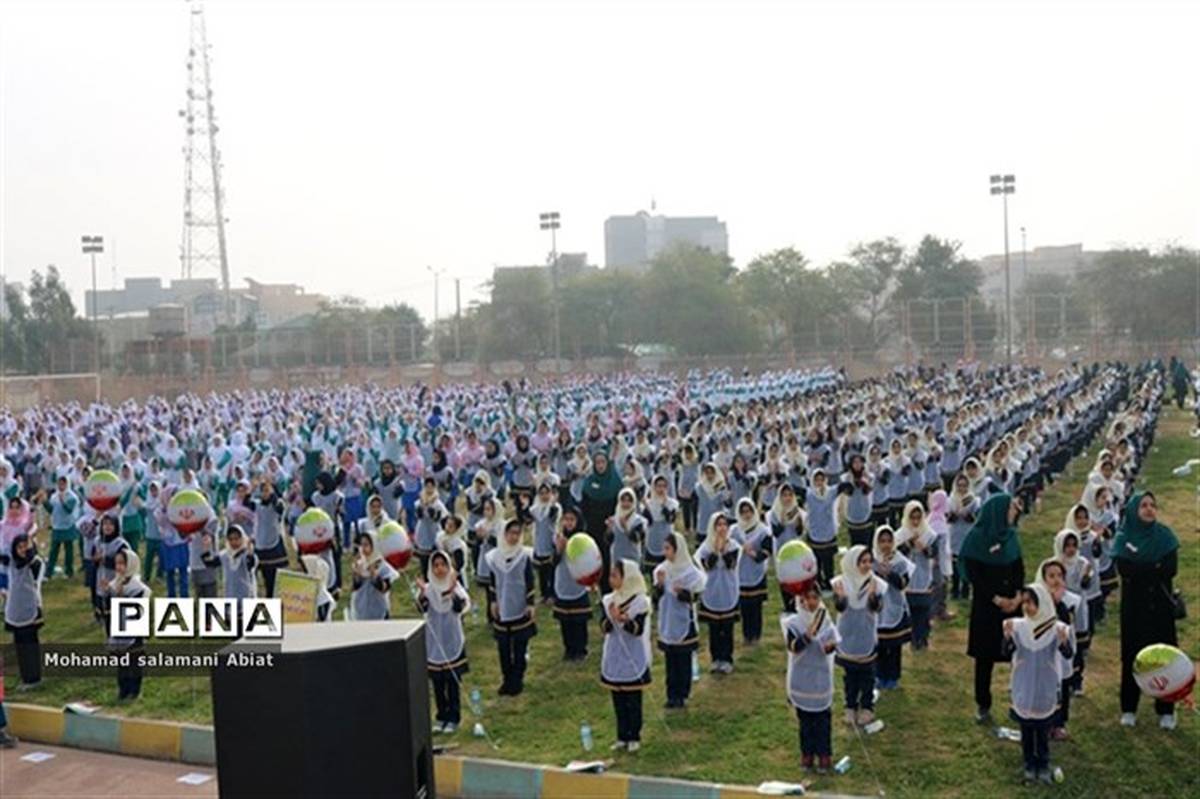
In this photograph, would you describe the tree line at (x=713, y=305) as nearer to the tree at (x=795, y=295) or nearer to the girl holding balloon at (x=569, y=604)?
the tree at (x=795, y=295)

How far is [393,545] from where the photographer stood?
9.83 meters

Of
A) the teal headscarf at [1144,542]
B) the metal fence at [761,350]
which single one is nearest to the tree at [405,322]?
the metal fence at [761,350]

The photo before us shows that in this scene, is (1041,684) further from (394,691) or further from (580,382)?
(580,382)

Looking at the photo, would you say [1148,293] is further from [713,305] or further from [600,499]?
[600,499]

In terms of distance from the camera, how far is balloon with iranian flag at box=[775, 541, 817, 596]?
27.1 feet

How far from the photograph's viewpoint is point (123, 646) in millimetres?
10000

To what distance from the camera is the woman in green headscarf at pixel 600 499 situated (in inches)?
512

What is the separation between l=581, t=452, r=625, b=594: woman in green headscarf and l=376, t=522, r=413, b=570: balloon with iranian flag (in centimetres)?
335

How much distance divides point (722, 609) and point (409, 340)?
51.2 m

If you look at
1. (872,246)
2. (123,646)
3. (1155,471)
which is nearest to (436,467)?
(123,646)

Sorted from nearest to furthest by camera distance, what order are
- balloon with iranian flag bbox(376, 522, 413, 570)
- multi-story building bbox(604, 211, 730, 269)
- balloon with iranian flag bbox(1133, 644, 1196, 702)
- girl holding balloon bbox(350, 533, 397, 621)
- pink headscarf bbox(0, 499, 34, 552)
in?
1. balloon with iranian flag bbox(1133, 644, 1196, 702)
2. girl holding balloon bbox(350, 533, 397, 621)
3. balloon with iranian flag bbox(376, 522, 413, 570)
4. pink headscarf bbox(0, 499, 34, 552)
5. multi-story building bbox(604, 211, 730, 269)

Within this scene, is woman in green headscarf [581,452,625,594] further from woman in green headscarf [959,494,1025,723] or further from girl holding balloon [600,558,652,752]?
woman in green headscarf [959,494,1025,723]

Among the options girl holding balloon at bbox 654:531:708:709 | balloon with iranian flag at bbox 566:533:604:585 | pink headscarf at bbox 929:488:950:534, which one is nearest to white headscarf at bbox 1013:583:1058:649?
girl holding balloon at bbox 654:531:708:709

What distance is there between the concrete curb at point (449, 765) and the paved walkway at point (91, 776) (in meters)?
0.11
